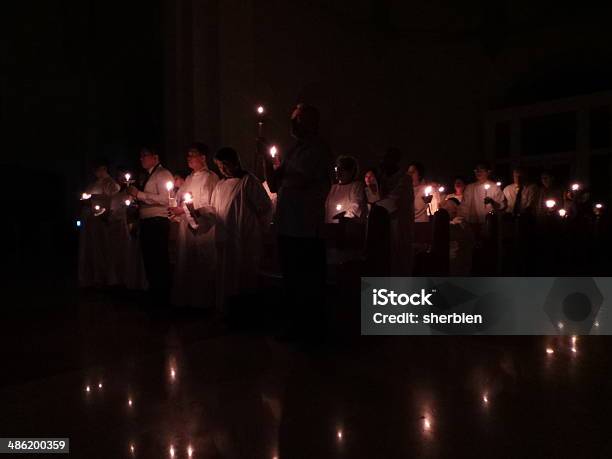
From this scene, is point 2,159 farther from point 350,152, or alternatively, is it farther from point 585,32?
point 585,32

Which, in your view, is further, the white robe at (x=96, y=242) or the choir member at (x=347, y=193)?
the white robe at (x=96, y=242)

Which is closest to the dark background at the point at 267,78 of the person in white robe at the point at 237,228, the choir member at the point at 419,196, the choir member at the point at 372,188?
the choir member at the point at 419,196

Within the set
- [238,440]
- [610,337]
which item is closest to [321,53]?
[610,337]

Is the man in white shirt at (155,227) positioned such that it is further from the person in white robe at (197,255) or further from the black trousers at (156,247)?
the person in white robe at (197,255)

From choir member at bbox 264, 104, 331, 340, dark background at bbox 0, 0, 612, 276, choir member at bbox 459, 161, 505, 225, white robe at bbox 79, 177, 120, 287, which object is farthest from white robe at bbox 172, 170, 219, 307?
choir member at bbox 459, 161, 505, 225

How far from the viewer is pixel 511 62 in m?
11.9

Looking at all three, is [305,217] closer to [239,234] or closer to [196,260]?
[239,234]

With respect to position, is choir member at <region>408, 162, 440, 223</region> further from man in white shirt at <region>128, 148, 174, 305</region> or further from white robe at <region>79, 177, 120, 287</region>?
white robe at <region>79, 177, 120, 287</region>

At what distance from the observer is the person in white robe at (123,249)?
7.05 m

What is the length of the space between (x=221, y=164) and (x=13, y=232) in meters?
7.08

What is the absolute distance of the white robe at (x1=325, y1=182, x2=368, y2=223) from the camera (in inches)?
245

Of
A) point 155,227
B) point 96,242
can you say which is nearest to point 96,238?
point 96,242

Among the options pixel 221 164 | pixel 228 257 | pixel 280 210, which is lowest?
pixel 228 257

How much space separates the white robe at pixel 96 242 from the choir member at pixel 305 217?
12.0 feet
